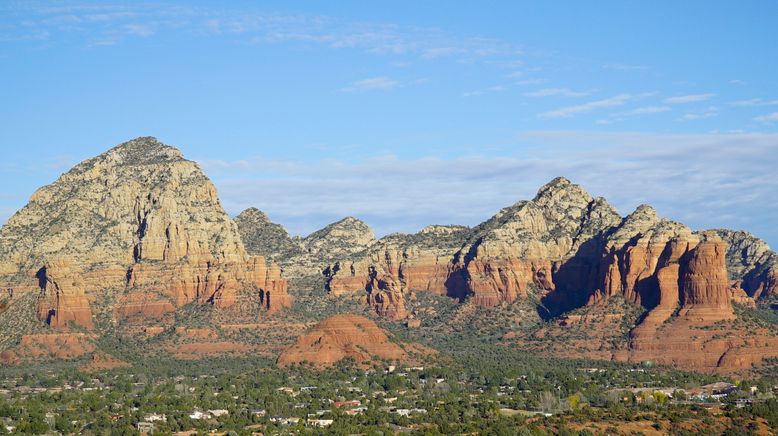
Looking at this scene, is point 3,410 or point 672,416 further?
point 3,410

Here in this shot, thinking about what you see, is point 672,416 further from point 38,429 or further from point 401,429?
point 38,429

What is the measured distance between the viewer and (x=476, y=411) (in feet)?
636

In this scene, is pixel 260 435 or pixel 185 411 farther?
pixel 185 411

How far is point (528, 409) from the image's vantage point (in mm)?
199000

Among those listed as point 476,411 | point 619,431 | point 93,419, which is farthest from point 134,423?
point 619,431

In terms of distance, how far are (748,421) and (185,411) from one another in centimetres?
5989

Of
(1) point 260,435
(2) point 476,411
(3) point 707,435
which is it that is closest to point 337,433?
(1) point 260,435

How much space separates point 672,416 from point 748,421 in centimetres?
759

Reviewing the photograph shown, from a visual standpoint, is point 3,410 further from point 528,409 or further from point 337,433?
point 528,409

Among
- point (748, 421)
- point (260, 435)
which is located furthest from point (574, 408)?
point (260, 435)

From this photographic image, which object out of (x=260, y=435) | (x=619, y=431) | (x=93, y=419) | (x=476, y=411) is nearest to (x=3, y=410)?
(x=93, y=419)

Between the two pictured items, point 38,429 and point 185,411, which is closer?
point 38,429

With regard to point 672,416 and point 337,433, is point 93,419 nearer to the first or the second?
point 337,433

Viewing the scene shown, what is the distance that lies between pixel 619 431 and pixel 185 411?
50095 mm
